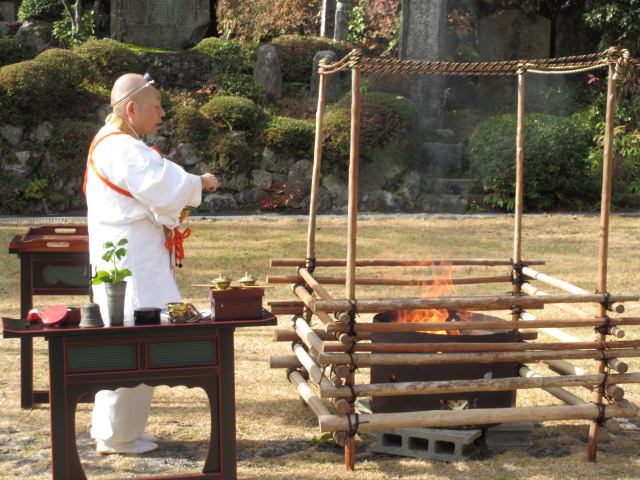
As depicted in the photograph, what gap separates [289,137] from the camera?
15.5 meters

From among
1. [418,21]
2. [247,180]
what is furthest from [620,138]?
[247,180]

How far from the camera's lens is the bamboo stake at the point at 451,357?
421cm

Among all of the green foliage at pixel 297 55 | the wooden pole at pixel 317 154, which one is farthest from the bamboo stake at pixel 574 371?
the green foliage at pixel 297 55

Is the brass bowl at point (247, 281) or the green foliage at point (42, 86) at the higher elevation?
the green foliage at point (42, 86)

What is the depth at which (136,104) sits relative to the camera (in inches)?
182

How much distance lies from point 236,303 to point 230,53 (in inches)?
605

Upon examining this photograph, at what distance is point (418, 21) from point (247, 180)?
5.64 meters

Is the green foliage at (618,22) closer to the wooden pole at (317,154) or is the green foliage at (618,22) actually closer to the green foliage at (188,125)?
the green foliage at (188,125)

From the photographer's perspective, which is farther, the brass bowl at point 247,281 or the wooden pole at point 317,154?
the wooden pole at point 317,154

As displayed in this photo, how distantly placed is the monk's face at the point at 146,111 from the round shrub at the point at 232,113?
11088 mm

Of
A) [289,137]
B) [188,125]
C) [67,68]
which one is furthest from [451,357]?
[67,68]

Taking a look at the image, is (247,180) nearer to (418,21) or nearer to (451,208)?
(451,208)

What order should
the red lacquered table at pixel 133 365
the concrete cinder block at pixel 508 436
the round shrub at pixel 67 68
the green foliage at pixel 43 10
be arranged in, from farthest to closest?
the green foliage at pixel 43 10
the round shrub at pixel 67 68
the concrete cinder block at pixel 508 436
the red lacquered table at pixel 133 365

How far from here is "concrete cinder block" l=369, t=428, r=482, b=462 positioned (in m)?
4.53
